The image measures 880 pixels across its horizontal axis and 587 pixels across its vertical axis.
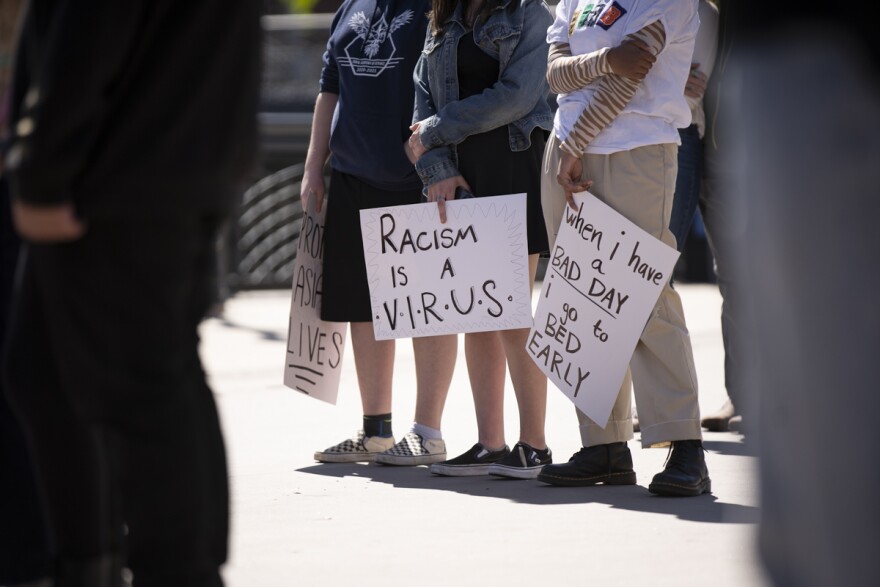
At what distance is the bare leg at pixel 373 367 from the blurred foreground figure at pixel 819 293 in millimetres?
3476

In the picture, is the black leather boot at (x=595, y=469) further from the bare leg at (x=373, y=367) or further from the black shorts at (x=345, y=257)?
the black shorts at (x=345, y=257)

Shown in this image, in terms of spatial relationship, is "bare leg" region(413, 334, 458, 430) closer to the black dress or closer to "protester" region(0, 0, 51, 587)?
the black dress

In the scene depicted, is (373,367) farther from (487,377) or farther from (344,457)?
(487,377)

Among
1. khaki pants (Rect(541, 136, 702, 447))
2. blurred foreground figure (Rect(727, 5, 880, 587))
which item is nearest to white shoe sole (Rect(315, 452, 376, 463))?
khaki pants (Rect(541, 136, 702, 447))

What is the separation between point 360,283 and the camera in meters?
5.12

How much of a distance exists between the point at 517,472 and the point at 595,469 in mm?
316

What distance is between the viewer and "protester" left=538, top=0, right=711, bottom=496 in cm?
402

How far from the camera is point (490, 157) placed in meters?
4.57

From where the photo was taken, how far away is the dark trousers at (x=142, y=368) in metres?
2.26

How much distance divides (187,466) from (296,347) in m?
2.98

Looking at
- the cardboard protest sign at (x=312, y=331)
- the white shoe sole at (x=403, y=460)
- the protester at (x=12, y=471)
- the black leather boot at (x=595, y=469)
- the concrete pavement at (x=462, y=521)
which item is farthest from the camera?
the cardboard protest sign at (x=312, y=331)

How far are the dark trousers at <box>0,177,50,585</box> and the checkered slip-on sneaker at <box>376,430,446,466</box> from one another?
2.28 meters

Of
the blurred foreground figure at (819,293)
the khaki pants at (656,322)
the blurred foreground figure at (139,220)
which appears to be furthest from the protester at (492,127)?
the blurred foreground figure at (819,293)

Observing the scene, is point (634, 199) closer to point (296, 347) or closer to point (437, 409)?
point (437, 409)
